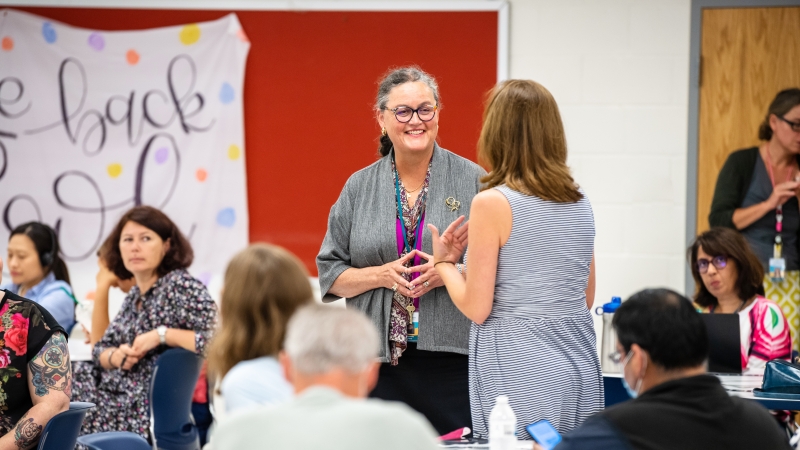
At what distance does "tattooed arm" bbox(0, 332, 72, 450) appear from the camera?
2.43 meters

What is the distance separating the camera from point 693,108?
4.59 metres

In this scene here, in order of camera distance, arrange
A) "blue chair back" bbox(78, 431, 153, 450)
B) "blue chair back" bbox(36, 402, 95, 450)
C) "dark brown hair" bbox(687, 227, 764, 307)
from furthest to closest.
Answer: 1. "dark brown hair" bbox(687, 227, 764, 307)
2. "blue chair back" bbox(78, 431, 153, 450)
3. "blue chair back" bbox(36, 402, 95, 450)

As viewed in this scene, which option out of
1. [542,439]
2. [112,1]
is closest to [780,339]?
[542,439]

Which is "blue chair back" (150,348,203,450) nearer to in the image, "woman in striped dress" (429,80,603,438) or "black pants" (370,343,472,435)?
"black pants" (370,343,472,435)

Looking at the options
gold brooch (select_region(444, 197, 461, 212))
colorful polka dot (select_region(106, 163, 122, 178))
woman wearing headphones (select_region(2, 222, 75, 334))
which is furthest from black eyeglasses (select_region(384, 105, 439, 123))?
colorful polka dot (select_region(106, 163, 122, 178))

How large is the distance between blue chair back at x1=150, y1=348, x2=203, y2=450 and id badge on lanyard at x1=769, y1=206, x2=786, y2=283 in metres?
2.58

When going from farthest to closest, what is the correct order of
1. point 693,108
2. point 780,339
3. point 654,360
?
point 693,108 → point 780,339 → point 654,360

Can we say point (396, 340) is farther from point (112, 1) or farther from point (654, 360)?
point (112, 1)

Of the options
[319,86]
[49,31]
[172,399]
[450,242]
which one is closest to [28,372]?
[172,399]

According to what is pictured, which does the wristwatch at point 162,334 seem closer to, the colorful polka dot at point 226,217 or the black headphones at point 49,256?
the black headphones at point 49,256

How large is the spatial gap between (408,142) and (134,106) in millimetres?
2715

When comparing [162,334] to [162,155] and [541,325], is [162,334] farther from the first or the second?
[541,325]

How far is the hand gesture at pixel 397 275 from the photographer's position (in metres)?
2.57

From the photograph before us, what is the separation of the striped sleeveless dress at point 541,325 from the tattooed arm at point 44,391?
1.20 meters
